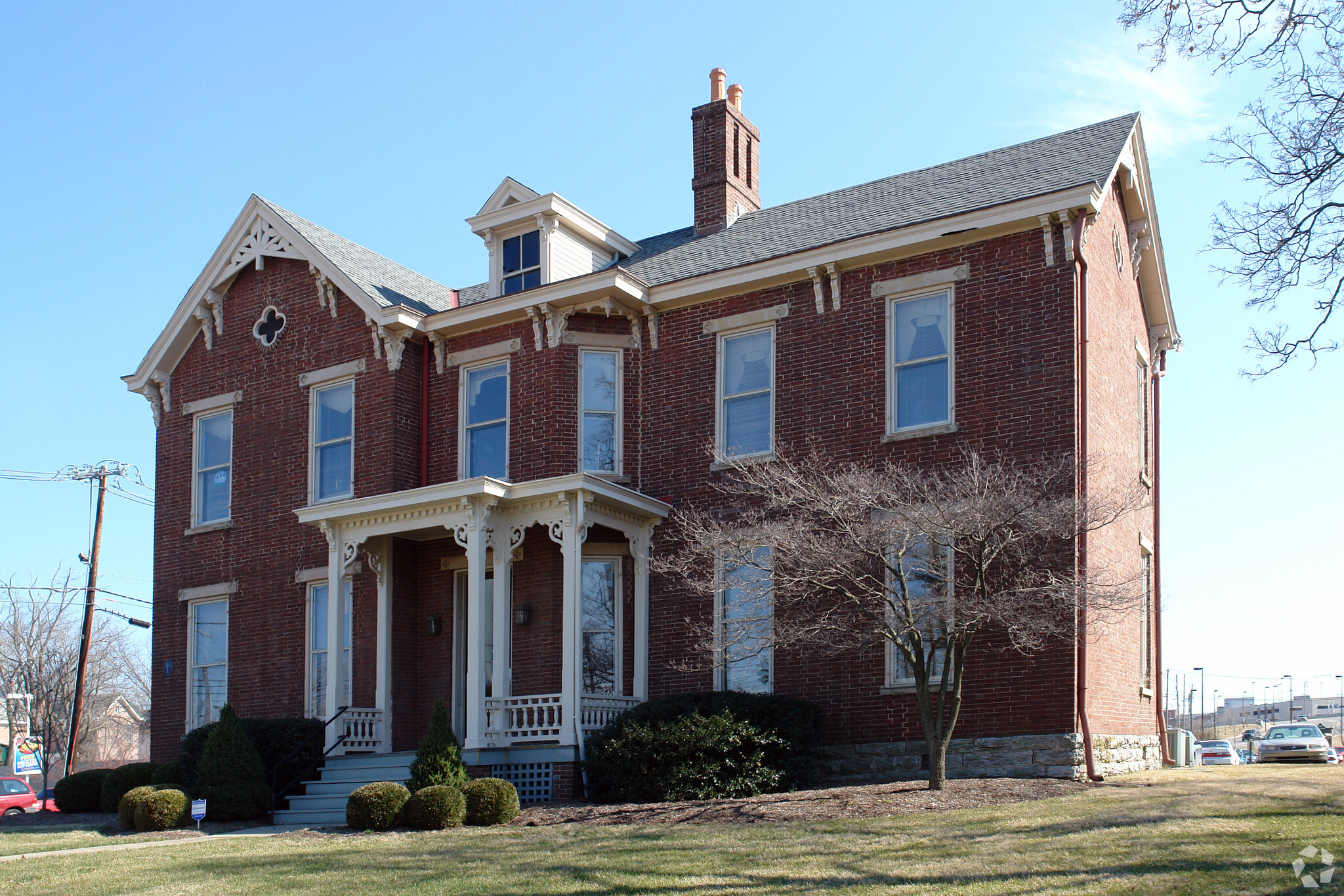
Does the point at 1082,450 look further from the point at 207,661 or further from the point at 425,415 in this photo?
the point at 207,661

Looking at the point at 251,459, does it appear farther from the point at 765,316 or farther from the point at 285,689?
the point at 765,316

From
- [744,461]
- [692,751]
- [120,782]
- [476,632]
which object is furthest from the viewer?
[120,782]

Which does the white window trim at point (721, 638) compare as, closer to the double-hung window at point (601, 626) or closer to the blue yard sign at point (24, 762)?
the double-hung window at point (601, 626)

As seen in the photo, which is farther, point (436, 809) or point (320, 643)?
point (320, 643)

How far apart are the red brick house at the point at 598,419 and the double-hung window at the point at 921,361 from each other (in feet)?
0.13

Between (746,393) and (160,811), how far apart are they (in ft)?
31.5

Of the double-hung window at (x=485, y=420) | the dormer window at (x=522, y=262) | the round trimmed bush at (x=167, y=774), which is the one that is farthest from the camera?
the dormer window at (x=522, y=262)

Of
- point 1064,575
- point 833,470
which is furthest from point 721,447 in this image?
point 1064,575

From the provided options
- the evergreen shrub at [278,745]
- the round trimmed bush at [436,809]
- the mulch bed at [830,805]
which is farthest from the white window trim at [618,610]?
the evergreen shrub at [278,745]

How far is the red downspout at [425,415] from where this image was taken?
69.9ft

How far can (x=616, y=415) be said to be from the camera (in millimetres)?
19906

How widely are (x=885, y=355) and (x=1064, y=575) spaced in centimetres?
407

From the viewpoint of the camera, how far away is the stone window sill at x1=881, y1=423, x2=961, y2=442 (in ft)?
55.9

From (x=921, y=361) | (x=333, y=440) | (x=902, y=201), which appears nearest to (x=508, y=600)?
(x=333, y=440)
